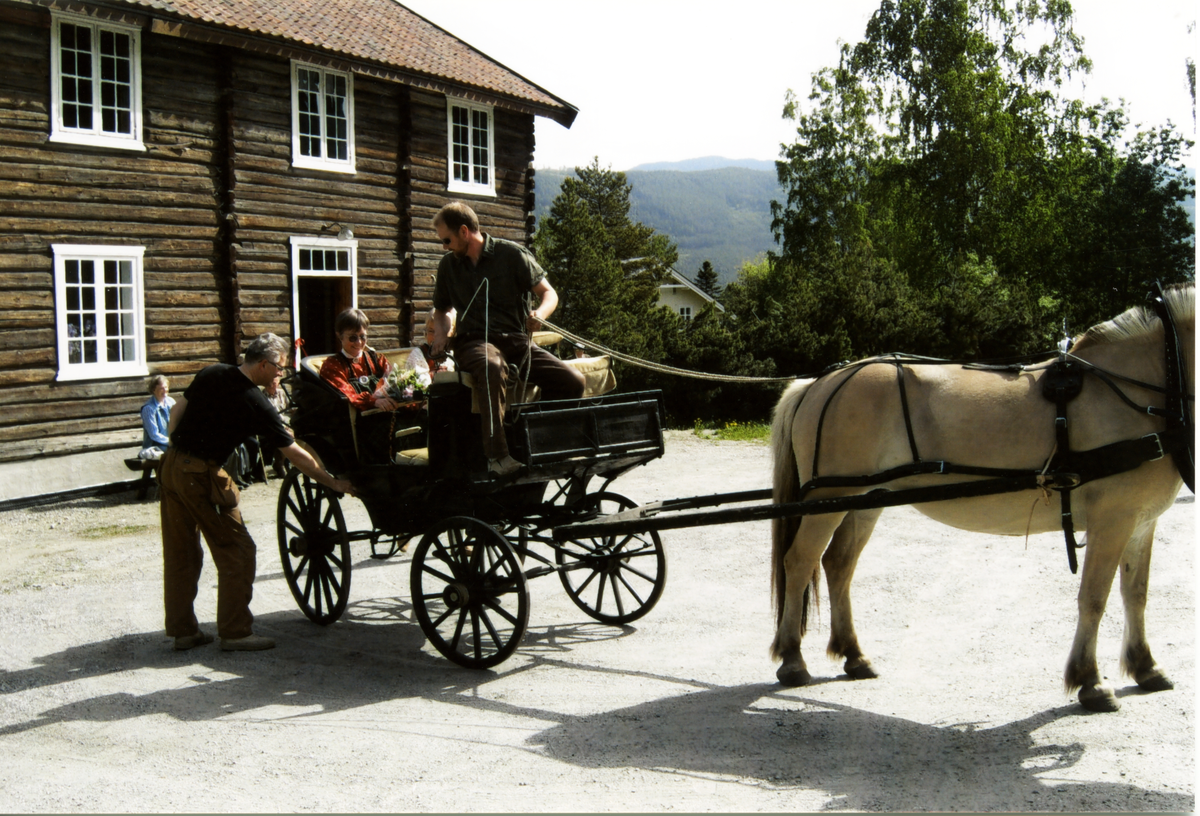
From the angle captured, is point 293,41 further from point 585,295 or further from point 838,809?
point 585,295

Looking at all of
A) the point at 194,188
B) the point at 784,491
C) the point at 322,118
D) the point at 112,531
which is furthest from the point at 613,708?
the point at 322,118

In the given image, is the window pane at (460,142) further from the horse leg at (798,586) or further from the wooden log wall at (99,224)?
the horse leg at (798,586)

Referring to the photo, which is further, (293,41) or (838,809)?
(293,41)

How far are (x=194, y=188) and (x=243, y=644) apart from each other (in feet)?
32.7

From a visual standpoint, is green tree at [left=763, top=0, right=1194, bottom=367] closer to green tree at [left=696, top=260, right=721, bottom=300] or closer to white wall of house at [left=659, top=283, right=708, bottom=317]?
white wall of house at [left=659, top=283, right=708, bottom=317]

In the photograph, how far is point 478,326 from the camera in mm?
5969

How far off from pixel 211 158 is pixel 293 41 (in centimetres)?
205

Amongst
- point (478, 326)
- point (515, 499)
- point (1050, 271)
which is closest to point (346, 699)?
point (515, 499)

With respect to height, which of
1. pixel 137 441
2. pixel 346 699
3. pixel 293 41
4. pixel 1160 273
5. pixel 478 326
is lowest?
pixel 346 699

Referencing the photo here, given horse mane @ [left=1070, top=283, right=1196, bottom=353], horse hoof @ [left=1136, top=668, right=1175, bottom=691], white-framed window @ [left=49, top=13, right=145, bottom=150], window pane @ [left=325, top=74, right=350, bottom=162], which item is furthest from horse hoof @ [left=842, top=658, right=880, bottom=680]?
window pane @ [left=325, top=74, right=350, bottom=162]

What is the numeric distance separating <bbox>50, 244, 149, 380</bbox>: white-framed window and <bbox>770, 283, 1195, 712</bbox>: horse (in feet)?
35.0

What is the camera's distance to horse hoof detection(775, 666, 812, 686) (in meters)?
5.20

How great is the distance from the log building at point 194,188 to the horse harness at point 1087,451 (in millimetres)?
11377

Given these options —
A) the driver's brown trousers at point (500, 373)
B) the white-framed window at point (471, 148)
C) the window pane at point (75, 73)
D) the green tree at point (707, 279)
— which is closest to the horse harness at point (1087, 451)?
the driver's brown trousers at point (500, 373)
